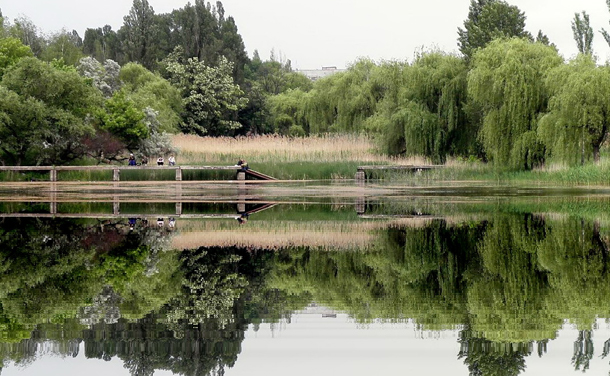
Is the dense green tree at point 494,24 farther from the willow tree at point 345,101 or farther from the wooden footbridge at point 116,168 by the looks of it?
the wooden footbridge at point 116,168

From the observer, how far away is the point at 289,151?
37.5 meters

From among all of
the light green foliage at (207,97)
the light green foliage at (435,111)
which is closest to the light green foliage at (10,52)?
the light green foliage at (207,97)

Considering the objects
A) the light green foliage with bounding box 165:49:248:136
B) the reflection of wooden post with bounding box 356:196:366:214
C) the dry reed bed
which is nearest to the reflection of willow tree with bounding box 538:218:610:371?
the reflection of wooden post with bounding box 356:196:366:214

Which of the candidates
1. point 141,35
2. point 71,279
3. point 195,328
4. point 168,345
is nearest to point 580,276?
point 195,328

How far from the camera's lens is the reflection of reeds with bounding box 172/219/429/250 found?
456 inches

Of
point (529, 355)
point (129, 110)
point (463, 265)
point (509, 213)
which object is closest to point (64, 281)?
point (463, 265)

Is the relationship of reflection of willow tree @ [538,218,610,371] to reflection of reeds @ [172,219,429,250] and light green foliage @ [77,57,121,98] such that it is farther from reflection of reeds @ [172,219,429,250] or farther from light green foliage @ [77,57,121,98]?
light green foliage @ [77,57,121,98]

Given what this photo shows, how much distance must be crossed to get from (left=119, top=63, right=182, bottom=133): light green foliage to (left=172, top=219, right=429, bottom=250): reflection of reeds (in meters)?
28.2

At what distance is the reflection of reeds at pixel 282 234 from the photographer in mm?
11578

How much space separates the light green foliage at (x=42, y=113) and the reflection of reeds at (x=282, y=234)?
1971cm

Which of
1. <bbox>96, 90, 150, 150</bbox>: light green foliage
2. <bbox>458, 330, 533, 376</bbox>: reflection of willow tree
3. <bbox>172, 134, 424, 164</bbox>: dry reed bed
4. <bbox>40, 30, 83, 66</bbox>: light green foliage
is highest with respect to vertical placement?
<bbox>40, 30, 83, 66</bbox>: light green foliage

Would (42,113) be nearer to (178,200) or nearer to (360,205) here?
(178,200)

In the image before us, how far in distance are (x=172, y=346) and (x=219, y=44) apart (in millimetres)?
61584

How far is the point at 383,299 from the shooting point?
7.15 m
